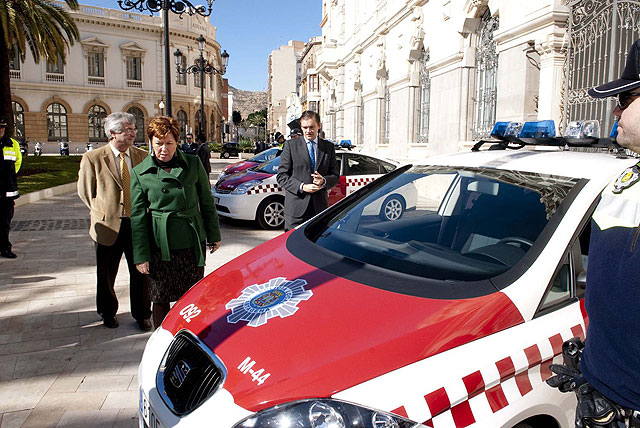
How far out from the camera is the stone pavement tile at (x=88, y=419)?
9.86 ft

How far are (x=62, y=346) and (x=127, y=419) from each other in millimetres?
1449

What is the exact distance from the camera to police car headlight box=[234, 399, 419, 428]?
1612mm

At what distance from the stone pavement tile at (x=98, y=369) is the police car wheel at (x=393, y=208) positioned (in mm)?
2294

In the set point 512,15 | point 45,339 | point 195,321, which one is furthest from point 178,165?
point 512,15

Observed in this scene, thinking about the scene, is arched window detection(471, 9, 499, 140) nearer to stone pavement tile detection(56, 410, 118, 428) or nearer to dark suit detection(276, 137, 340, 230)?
dark suit detection(276, 137, 340, 230)

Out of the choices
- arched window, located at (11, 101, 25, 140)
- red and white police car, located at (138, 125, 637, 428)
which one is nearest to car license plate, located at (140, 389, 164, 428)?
red and white police car, located at (138, 125, 637, 428)

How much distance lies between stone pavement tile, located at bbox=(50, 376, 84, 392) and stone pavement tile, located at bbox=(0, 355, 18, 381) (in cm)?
38

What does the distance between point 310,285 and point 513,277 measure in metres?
0.89

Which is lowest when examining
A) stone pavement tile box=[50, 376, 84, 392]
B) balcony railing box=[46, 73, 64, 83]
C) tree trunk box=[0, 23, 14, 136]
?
stone pavement tile box=[50, 376, 84, 392]

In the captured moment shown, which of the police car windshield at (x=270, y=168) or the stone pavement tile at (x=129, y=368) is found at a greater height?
the police car windshield at (x=270, y=168)

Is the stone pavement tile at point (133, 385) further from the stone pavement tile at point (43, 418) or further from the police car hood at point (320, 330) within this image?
the police car hood at point (320, 330)

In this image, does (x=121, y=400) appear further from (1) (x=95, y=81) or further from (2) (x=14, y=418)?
(1) (x=95, y=81)

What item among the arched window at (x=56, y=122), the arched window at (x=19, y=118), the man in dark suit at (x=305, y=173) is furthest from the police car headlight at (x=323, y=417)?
the arched window at (x=56, y=122)

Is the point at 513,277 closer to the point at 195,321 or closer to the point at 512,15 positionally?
the point at 195,321
